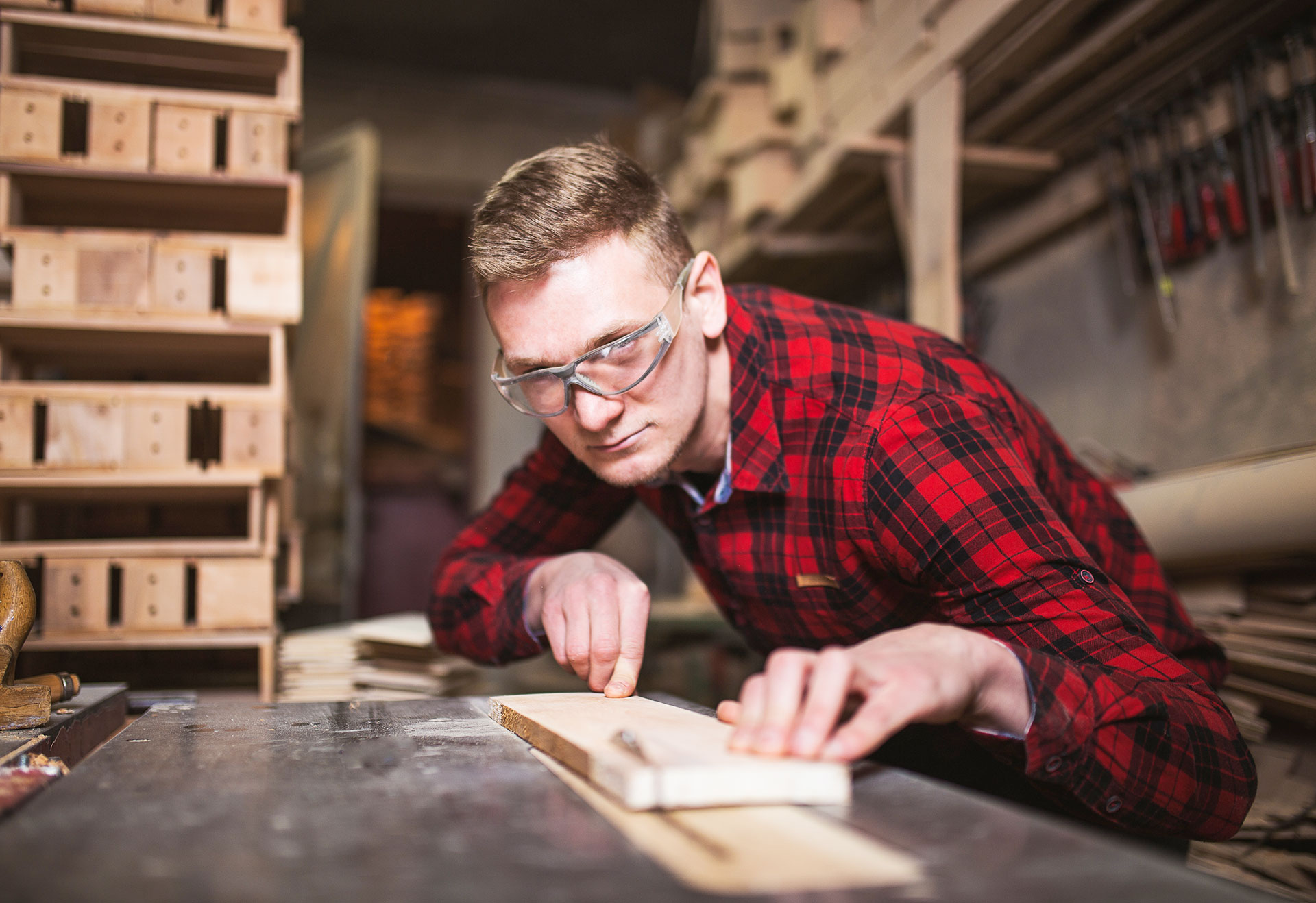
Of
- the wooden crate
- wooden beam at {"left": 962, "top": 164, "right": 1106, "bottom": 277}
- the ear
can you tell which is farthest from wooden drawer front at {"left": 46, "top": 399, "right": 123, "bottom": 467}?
wooden beam at {"left": 962, "top": 164, "right": 1106, "bottom": 277}

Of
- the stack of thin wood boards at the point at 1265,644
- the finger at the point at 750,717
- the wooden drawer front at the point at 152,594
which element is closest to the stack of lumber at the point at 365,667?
the wooden drawer front at the point at 152,594

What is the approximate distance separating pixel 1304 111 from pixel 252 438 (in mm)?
2811

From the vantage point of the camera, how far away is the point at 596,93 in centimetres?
759

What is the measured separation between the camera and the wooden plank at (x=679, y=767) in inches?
32.2

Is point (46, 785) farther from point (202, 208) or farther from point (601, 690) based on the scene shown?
point (202, 208)

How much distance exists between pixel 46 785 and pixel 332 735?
0.33 meters

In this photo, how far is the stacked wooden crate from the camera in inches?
87.2

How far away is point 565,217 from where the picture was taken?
1.59m

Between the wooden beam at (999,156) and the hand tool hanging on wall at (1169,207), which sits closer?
the hand tool hanging on wall at (1169,207)

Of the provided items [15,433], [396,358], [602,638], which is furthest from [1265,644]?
[396,358]

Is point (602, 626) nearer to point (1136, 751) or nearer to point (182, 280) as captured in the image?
point (1136, 751)

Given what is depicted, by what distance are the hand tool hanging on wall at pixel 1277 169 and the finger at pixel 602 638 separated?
6.93 ft

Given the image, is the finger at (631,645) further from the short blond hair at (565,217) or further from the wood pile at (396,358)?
A: the wood pile at (396,358)

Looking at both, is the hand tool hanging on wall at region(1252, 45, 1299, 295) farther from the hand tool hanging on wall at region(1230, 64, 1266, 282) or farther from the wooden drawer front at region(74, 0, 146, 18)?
the wooden drawer front at region(74, 0, 146, 18)
